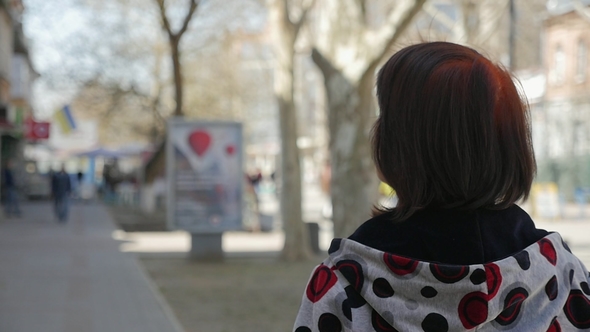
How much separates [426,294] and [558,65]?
42.9 metres

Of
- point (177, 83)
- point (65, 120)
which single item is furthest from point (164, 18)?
point (65, 120)

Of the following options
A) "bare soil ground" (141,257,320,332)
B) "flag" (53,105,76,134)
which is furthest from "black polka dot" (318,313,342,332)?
"flag" (53,105,76,134)

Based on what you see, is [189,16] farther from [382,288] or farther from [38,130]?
[382,288]

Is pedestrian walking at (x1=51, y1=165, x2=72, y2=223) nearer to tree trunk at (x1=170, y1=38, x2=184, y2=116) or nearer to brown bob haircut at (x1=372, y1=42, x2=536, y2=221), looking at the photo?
tree trunk at (x1=170, y1=38, x2=184, y2=116)

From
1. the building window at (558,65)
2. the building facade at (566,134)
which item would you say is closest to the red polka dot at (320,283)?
the building facade at (566,134)

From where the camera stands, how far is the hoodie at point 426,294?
1573 millimetres

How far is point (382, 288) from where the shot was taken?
1.60 meters

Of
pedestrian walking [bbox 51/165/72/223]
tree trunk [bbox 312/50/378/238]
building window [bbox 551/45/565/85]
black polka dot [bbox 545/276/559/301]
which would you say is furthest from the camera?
building window [bbox 551/45/565/85]

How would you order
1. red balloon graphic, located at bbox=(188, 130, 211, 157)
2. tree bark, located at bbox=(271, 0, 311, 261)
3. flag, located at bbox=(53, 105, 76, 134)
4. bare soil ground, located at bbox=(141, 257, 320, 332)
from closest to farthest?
1. bare soil ground, located at bbox=(141, 257, 320, 332)
2. tree bark, located at bbox=(271, 0, 311, 261)
3. red balloon graphic, located at bbox=(188, 130, 211, 157)
4. flag, located at bbox=(53, 105, 76, 134)

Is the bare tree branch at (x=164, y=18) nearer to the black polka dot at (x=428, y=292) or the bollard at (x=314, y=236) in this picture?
the bollard at (x=314, y=236)

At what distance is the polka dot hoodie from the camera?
1573mm

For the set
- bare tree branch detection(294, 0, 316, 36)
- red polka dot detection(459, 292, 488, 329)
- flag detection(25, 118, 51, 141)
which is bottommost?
red polka dot detection(459, 292, 488, 329)

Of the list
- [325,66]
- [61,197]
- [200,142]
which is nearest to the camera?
[325,66]

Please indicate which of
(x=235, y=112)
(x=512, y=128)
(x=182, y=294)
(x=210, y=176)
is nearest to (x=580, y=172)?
(x=235, y=112)
